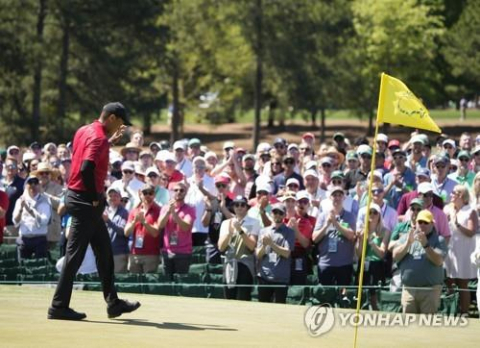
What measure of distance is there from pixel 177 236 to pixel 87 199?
22.0 ft

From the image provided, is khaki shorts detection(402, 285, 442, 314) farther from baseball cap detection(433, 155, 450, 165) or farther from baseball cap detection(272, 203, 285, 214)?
baseball cap detection(433, 155, 450, 165)

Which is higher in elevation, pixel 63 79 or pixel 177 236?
pixel 63 79

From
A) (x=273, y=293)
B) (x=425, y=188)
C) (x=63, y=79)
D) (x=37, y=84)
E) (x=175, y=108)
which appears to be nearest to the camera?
(x=273, y=293)

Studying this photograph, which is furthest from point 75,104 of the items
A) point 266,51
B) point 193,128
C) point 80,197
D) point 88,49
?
point 80,197

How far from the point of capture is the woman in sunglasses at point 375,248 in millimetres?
16469

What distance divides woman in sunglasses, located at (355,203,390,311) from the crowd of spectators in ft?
0.06

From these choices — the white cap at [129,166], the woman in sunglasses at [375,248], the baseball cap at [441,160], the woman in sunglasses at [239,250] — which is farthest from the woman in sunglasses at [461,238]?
the white cap at [129,166]

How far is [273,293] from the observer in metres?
15.8

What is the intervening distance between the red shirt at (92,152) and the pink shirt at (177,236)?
664 cm

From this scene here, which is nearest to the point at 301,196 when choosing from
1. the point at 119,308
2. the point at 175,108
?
the point at 119,308

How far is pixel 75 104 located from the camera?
50.4 m

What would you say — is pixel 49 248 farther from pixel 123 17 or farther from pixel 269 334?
pixel 123 17

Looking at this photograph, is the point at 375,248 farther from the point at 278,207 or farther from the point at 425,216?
the point at 425,216

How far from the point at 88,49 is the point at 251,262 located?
33674mm
